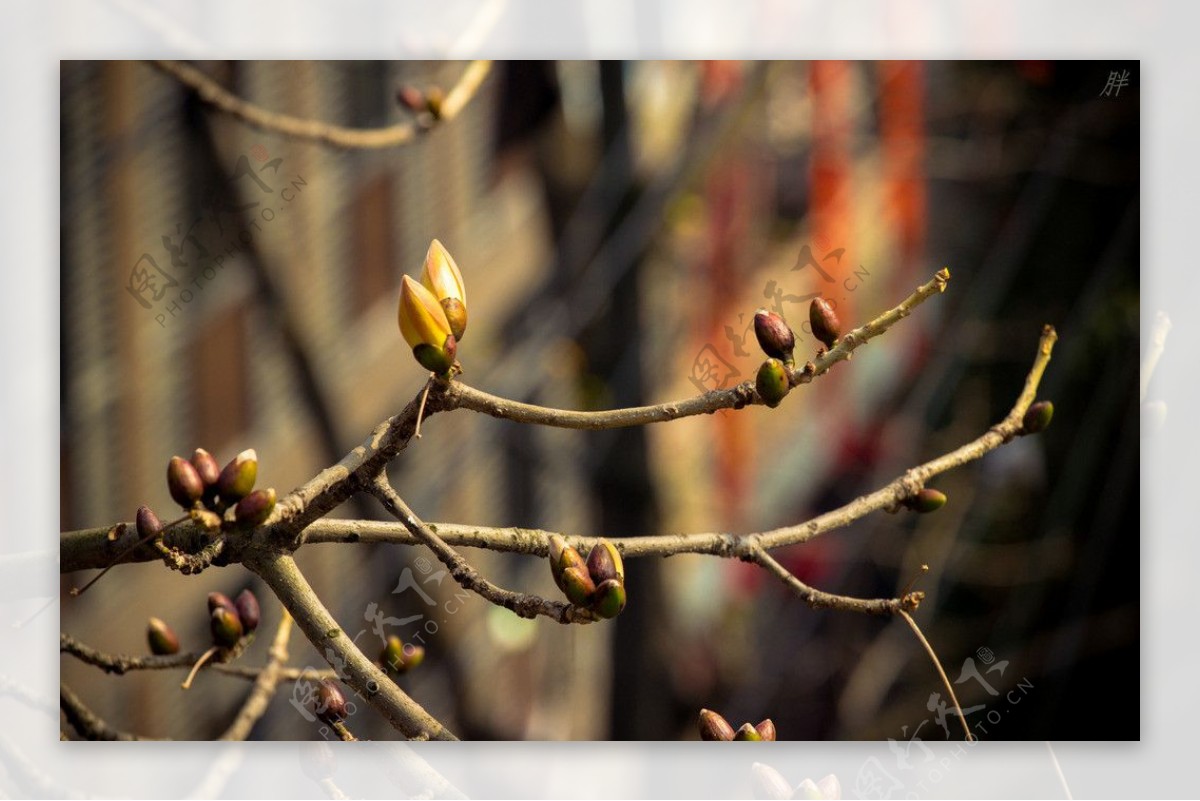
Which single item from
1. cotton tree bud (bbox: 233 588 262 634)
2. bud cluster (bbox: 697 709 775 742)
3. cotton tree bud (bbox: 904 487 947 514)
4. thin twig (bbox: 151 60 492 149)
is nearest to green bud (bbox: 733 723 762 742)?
bud cluster (bbox: 697 709 775 742)

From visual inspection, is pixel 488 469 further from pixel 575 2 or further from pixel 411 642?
pixel 575 2

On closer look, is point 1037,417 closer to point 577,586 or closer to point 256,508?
point 577,586

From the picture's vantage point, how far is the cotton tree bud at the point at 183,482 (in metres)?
1.05

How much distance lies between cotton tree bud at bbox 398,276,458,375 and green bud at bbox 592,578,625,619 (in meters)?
0.23

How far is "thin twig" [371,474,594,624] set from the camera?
1.03 meters

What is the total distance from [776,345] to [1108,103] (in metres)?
0.74

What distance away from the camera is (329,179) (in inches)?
59.9

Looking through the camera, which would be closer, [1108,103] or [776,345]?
[776,345]

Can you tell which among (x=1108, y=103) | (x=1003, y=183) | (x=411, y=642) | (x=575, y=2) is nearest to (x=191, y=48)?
(x=575, y=2)

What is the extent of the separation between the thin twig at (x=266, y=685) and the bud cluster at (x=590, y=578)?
0.47 metres

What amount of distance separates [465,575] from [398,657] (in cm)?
40

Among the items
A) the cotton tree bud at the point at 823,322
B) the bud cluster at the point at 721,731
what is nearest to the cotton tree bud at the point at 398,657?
the bud cluster at the point at 721,731

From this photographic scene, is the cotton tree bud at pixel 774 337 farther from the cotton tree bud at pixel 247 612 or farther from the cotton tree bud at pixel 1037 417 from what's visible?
the cotton tree bud at pixel 247 612

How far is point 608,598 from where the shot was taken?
105 centimetres
